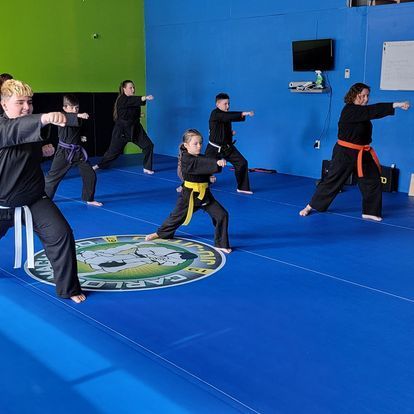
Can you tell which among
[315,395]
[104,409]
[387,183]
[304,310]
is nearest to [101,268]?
[304,310]

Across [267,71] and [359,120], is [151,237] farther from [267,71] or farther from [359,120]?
[267,71]

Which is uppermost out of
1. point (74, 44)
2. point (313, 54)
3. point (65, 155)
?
point (74, 44)

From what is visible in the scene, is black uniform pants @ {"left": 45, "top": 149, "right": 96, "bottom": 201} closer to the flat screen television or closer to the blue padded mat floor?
the blue padded mat floor

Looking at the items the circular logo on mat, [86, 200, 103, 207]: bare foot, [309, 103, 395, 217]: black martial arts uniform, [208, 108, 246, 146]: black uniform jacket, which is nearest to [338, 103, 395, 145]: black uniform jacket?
[309, 103, 395, 217]: black martial arts uniform

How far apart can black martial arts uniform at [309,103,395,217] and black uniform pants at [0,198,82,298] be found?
3468 mm

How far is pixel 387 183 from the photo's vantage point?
797 centimetres

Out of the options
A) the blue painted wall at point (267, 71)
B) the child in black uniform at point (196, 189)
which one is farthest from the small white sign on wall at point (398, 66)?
the child in black uniform at point (196, 189)

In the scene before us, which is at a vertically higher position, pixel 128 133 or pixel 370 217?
pixel 128 133

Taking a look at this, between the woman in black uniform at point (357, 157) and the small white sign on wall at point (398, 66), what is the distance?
188 cm

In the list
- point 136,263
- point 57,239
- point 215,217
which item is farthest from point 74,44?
point 57,239

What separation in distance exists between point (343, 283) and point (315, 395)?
5.50ft

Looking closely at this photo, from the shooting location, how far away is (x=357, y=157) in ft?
19.9

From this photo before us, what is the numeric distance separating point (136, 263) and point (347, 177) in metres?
2.81

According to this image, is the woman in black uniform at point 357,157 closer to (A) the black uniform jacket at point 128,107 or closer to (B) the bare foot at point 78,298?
(B) the bare foot at point 78,298
